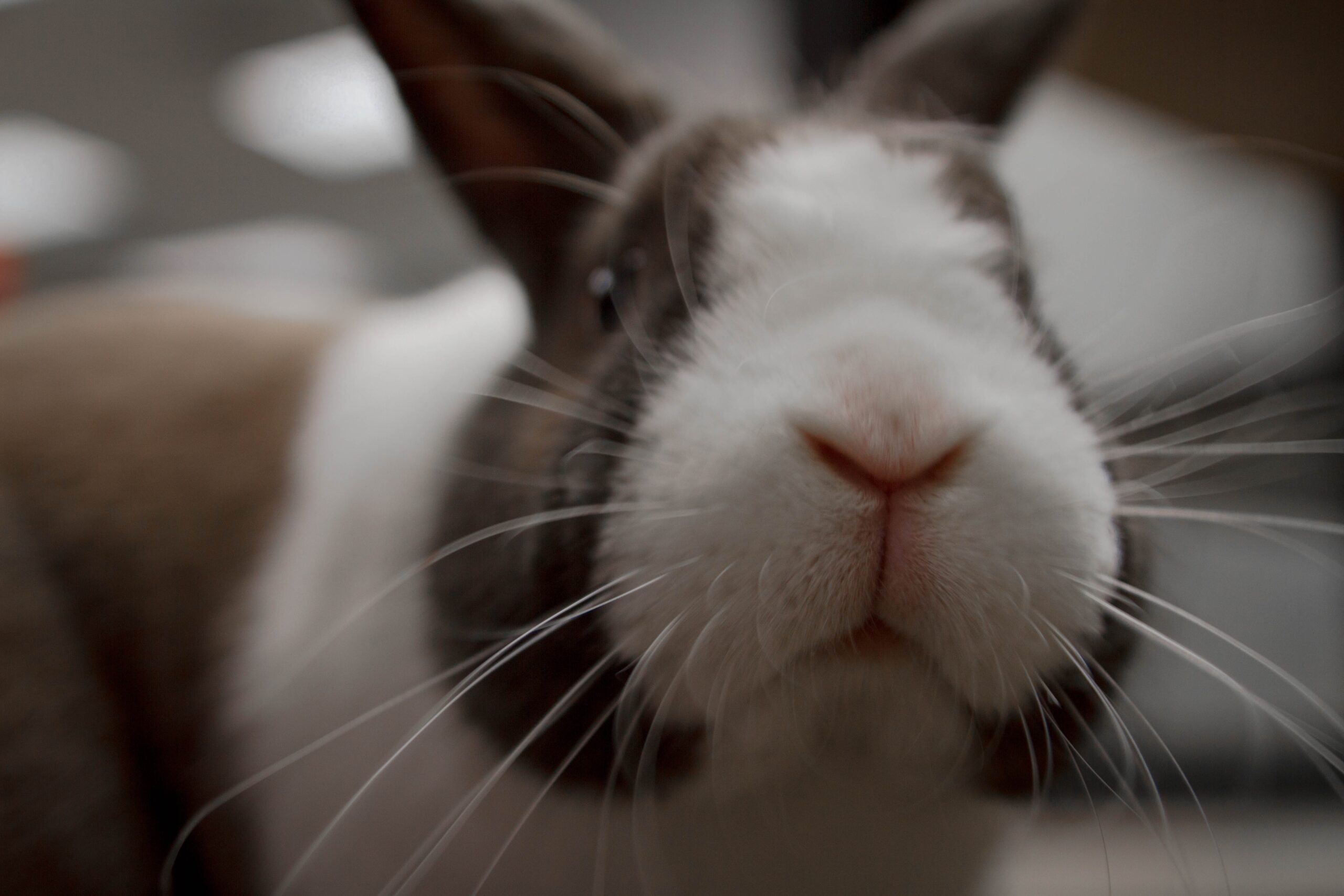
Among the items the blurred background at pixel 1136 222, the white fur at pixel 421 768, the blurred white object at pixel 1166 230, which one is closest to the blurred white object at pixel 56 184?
the blurred background at pixel 1136 222

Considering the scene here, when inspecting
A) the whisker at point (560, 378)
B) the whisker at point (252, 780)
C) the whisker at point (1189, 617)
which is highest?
the whisker at point (560, 378)

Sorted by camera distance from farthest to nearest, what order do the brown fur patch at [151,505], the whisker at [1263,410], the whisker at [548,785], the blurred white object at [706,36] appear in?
the blurred white object at [706,36] < the brown fur patch at [151,505] < the whisker at [1263,410] < the whisker at [548,785]

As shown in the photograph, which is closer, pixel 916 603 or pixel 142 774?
pixel 916 603

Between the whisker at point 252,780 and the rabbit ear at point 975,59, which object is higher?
the rabbit ear at point 975,59

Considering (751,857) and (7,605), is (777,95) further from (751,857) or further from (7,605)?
(7,605)

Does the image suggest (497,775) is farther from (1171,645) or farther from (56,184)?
(56,184)

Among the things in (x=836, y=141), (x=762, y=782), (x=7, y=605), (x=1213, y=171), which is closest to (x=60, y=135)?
(x=7, y=605)

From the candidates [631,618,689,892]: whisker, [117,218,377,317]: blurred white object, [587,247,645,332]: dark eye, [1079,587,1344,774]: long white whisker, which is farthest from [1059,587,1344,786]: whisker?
[117,218,377,317]: blurred white object

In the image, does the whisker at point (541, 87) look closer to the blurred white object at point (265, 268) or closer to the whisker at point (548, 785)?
the blurred white object at point (265, 268)
